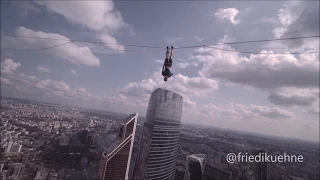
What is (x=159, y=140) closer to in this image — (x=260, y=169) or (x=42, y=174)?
(x=260, y=169)

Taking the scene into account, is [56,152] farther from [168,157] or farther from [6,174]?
[168,157]

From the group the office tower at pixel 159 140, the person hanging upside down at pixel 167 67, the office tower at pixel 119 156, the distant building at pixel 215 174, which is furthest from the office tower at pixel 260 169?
the person hanging upside down at pixel 167 67

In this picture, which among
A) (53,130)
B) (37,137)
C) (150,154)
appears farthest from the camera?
(53,130)

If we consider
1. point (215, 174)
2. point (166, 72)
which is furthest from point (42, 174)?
point (166, 72)

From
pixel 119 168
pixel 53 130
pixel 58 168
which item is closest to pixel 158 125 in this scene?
pixel 119 168

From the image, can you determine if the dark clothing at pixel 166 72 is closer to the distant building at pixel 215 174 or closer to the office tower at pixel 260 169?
the distant building at pixel 215 174

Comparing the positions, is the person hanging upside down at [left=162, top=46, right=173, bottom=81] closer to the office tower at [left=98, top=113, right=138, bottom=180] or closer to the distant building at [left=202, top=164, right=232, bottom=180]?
the office tower at [left=98, top=113, right=138, bottom=180]

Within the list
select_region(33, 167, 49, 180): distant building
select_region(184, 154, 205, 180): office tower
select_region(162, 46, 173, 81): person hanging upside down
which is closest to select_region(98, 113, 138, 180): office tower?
select_region(184, 154, 205, 180): office tower
